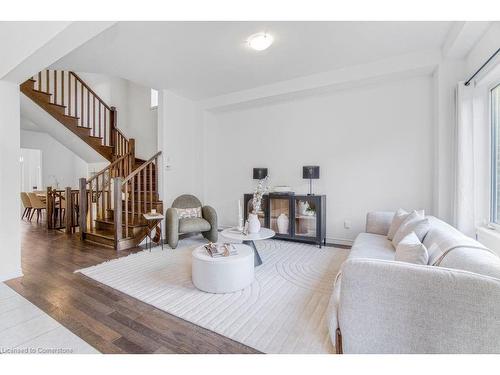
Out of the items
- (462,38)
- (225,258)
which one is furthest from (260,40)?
(225,258)

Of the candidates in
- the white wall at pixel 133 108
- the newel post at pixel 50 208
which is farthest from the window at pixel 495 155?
the newel post at pixel 50 208

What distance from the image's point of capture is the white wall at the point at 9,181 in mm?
2619

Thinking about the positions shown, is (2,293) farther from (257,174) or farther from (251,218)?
(257,174)

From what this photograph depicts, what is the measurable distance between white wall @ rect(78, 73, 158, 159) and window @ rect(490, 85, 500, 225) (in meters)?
5.78

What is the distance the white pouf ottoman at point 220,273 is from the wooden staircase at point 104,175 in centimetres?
201

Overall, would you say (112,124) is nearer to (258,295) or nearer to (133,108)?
(133,108)

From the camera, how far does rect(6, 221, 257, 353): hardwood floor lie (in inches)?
62.5

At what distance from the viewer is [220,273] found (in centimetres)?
228

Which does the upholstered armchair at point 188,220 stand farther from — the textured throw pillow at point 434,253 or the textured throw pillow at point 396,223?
the textured throw pillow at point 434,253

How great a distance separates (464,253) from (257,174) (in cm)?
330

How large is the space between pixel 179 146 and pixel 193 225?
5.31 ft

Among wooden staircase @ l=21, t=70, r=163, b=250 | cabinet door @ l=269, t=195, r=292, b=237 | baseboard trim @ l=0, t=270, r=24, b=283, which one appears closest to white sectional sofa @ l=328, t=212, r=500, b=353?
cabinet door @ l=269, t=195, r=292, b=237

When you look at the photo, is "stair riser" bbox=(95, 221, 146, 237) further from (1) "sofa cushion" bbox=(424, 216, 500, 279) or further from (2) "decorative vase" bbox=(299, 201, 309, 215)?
(1) "sofa cushion" bbox=(424, 216, 500, 279)
